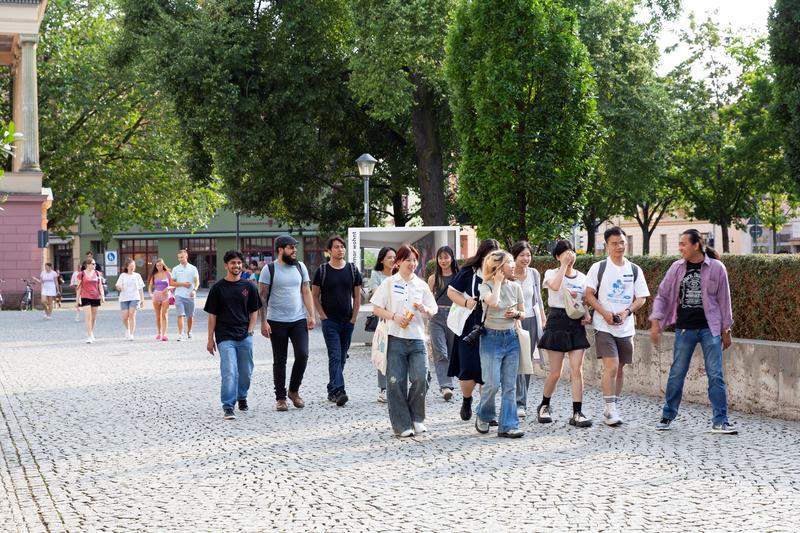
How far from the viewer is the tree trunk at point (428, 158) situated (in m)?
31.9

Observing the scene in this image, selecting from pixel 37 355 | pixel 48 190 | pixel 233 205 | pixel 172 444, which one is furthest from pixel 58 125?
pixel 172 444

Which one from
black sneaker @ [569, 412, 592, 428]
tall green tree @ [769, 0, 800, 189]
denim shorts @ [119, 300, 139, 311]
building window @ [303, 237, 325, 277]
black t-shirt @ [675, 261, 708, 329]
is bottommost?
black sneaker @ [569, 412, 592, 428]

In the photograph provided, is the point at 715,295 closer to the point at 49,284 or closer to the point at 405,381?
the point at 405,381

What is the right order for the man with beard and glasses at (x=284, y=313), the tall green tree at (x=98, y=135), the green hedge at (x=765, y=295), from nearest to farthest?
the green hedge at (x=765, y=295) < the man with beard and glasses at (x=284, y=313) < the tall green tree at (x=98, y=135)

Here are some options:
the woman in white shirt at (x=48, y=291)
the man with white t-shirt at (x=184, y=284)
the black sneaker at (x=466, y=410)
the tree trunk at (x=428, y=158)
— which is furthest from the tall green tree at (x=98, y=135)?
the black sneaker at (x=466, y=410)

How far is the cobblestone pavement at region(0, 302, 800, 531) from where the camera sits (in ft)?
21.5

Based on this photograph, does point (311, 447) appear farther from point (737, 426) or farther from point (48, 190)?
point (48, 190)

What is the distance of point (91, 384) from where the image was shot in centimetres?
1487

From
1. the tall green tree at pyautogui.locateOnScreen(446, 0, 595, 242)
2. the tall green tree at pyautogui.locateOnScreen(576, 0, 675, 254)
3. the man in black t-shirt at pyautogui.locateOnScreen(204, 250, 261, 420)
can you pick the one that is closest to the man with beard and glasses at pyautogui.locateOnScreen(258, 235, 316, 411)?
the man in black t-shirt at pyautogui.locateOnScreen(204, 250, 261, 420)

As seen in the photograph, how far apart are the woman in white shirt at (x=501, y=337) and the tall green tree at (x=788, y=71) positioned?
2742 cm

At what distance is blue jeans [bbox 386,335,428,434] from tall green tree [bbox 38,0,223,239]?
39.6 m

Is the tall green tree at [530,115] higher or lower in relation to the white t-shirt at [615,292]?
higher

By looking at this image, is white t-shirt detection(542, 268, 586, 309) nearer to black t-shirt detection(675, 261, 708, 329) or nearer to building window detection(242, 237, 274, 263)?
black t-shirt detection(675, 261, 708, 329)

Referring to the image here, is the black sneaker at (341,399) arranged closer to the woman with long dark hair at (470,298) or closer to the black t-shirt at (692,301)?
the woman with long dark hair at (470,298)
